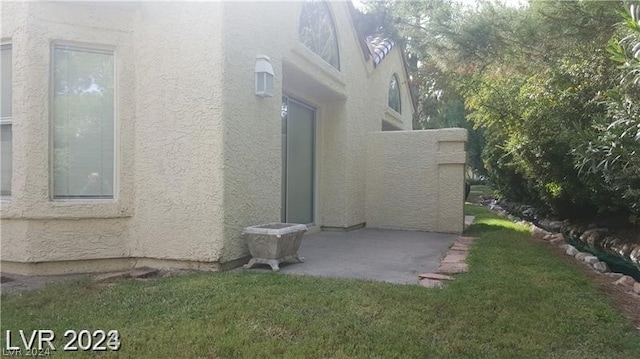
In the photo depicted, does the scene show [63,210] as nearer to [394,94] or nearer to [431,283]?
[431,283]

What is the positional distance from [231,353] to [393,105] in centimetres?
1569

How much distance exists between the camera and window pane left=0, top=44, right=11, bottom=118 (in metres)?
6.39

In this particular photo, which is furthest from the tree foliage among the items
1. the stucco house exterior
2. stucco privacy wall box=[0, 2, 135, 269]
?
stucco privacy wall box=[0, 2, 135, 269]

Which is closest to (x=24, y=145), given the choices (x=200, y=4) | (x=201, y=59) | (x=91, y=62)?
(x=91, y=62)

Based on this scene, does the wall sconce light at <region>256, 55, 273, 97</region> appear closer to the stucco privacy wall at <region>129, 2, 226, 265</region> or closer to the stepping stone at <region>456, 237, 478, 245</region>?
the stucco privacy wall at <region>129, 2, 226, 265</region>

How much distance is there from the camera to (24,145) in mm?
6176

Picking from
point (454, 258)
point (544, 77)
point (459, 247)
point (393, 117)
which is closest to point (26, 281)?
point (454, 258)

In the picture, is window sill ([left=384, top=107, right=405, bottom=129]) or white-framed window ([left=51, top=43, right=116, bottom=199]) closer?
white-framed window ([left=51, top=43, right=116, bottom=199])

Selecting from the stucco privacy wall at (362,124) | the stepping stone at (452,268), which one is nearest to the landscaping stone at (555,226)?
the stucco privacy wall at (362,124)

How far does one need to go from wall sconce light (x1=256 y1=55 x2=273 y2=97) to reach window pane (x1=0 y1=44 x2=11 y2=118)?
349 centimetres

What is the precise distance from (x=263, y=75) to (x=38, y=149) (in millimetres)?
3344

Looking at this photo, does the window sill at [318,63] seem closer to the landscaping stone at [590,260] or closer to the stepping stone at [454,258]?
the stepping stone at [454,258]

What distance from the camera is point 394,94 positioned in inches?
727

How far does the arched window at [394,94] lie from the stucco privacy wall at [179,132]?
12002 millimetres
